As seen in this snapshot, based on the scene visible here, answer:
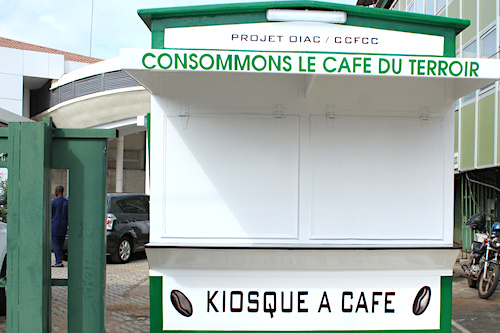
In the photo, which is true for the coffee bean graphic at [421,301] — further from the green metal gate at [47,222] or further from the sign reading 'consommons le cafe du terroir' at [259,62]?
the green metal gate at [47,222]

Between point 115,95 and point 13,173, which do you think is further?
point 115,95

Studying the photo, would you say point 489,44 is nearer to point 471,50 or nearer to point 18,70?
point 471,50

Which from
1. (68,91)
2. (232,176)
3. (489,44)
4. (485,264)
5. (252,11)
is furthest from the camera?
(68,91)

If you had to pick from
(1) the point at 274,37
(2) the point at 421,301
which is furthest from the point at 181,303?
(1) the point at 274,37

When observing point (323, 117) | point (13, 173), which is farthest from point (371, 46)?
point (13, 173)

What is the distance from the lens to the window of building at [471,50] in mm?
11641

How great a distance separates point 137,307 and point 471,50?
9741 mm

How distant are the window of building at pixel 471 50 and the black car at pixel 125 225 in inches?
342

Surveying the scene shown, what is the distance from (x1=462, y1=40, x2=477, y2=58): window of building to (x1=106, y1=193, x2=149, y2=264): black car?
8.68 m

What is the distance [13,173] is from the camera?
337 centimetres

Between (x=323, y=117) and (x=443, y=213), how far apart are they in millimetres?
1290

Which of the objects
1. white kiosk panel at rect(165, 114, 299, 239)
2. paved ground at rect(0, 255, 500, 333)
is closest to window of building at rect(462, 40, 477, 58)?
paved ground at rect(0, 255, 500, 333)

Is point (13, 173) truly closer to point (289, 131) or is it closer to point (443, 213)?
point (289, 131)

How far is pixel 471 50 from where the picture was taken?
39.0 ft
